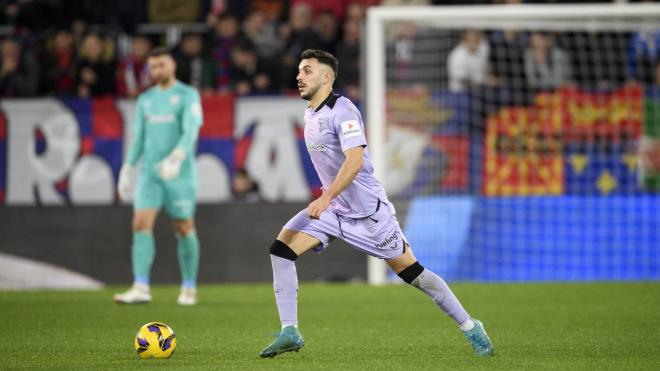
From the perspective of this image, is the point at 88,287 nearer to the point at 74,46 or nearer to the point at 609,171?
the point at 74,46

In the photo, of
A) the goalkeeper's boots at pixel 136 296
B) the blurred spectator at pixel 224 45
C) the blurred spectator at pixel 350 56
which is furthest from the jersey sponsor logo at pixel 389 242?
the blurred spectator at pixel 224 45

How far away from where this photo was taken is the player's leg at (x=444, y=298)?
704cm

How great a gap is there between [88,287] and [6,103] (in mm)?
2506

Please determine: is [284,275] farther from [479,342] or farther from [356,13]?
[356,13]

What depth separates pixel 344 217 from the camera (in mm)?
7203

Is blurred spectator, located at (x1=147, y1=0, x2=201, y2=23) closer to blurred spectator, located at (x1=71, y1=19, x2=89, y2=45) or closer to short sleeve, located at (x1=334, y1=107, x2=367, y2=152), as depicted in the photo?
blurred spectator, located at (x1=71, y1=19, x2=89, y2=45)

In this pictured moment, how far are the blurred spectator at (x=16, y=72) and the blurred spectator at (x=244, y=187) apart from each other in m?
3.25

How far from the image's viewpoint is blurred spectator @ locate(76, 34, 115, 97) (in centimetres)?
1562

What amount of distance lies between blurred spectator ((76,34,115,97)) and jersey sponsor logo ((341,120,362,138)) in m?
9.13

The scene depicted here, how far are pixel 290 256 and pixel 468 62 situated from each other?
854 centimetres

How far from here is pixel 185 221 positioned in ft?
37.4

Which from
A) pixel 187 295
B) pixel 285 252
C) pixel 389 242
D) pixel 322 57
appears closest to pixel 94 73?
pixel 187 295

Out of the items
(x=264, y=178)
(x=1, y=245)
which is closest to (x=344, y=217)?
(x=264, y=178)

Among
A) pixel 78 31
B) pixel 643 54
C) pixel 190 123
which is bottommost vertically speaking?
pixel 190 123
